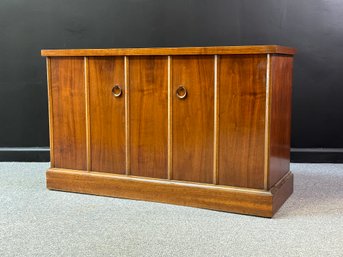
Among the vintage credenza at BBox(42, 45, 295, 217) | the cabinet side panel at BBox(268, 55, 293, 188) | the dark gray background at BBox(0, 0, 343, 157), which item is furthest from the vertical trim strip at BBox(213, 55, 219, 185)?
the dark gray background at BBox(0, 0, 343, 157)

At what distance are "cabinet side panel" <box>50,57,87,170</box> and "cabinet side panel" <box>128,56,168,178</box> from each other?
0.35 m

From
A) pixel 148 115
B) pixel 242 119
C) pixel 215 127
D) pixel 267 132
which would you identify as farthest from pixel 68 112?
pixel 267 132

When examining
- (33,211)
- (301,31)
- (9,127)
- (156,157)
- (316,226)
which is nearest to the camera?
(316,226)

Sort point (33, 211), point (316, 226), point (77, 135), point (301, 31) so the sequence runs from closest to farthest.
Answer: point (316, 226)
point (33, 211)
point (77, 135)
point (301, 31)

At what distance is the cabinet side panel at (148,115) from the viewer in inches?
102

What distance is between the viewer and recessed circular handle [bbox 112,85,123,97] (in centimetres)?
271

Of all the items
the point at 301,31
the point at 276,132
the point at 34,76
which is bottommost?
the point at 276,132

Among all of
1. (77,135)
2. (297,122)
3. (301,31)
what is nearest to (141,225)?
(77,135)

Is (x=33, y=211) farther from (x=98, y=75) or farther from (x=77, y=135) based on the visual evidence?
(x=98, y=75)

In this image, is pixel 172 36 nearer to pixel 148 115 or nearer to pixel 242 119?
pixel 148 115

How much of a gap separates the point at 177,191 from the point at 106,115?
657 mm

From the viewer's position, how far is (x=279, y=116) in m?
2.53

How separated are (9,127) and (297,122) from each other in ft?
8.06

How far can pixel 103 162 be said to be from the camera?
2.79 metres
